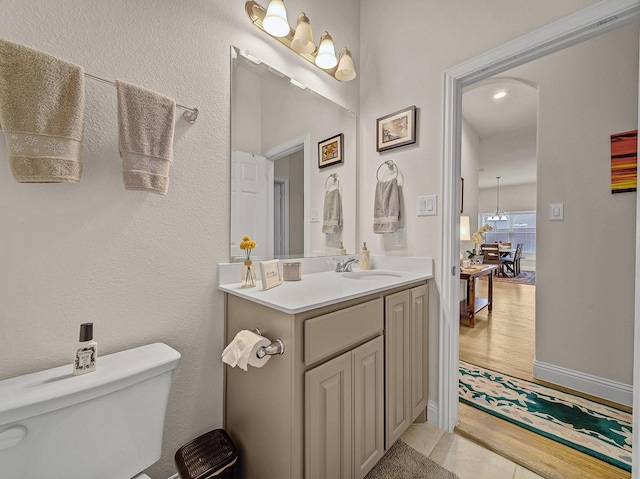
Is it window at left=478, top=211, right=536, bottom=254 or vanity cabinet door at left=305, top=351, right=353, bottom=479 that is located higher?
window at left=478, top=211, right=536, bottom=254

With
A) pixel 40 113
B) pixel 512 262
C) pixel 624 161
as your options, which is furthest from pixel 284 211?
pixel 512 262

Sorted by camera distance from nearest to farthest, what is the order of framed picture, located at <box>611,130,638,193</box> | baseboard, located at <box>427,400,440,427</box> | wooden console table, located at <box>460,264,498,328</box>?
baseboard, located at <box>427,400,440,427</box>, framed picture, located at <box>611,130,638,193</box>, wooden console table, located at <box>460,264,498,328</box>

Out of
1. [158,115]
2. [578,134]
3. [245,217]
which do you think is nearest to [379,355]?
[245,217]

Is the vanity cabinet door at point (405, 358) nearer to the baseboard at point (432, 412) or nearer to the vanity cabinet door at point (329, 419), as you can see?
the baseboard at point (432, 412)

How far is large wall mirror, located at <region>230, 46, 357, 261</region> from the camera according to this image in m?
1.31

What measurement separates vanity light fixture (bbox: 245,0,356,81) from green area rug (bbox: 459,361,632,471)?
227 cm

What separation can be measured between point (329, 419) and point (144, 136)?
1165mm

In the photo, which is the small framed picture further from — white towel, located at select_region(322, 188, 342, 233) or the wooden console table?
the wooden console table

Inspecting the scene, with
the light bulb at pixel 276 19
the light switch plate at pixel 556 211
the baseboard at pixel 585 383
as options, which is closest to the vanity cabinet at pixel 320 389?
the light bulb at pixel 276 19

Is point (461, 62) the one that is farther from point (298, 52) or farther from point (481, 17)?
point (298, 52)

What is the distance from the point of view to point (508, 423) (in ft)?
5.04

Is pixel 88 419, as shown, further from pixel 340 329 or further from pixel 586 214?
pixel 586 214

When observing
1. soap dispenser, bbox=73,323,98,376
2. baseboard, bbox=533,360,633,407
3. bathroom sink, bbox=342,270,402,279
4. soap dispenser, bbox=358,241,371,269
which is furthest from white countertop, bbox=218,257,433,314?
baseboard, bbox=533,360,633,407

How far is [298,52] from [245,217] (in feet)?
3.14
